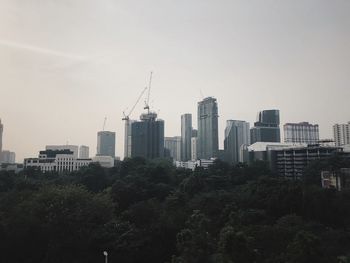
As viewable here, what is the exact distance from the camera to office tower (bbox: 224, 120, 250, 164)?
427 feet

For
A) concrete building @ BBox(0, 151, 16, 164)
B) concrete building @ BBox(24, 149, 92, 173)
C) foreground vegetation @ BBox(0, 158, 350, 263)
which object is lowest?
foreground vegetation @ BBox(0, 158, 350, 263)

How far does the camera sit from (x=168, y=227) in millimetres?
23797

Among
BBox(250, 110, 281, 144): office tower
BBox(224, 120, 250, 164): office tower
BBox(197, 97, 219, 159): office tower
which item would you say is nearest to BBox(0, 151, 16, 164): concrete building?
BBox(197, 97, 219, 159): office tower

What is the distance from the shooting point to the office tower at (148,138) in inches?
4040

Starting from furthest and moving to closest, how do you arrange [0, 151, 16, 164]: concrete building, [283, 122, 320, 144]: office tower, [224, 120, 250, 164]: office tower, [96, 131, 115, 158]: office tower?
[96, 131, 115, 158]: office tower
[0, 151, 16, 164]: concrete building
[224, 120, 250, 164]: office tower
[283, 122, 320, 144]: office tower

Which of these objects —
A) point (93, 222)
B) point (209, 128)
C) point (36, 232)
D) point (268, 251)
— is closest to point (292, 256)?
point (268, 251)

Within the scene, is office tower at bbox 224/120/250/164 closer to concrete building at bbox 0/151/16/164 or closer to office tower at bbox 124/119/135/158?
office tower at bbox 124/119/135/158

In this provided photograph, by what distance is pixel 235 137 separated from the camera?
13375 centimetres

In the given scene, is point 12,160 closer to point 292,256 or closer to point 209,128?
point 209,128

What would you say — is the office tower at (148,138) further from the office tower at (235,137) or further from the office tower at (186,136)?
the office tower at (186,136)

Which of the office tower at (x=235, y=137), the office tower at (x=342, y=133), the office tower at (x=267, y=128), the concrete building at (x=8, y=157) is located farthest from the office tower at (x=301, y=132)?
the concrete building at (x=8, y=157)

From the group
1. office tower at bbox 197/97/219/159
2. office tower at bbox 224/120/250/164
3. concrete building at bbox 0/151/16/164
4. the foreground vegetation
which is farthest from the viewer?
concrete building at bbox 0/151/16/164

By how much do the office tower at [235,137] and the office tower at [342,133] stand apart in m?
33.3

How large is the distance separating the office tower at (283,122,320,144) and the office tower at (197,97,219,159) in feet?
76.2
